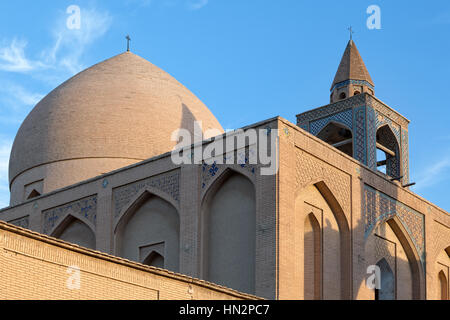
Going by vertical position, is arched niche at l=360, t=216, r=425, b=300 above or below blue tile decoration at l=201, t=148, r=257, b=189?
below

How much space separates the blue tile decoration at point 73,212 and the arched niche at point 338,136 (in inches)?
166

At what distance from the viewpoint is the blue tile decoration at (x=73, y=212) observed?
1307 cm

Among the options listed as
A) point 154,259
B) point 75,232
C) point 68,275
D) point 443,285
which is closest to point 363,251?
point 154,259

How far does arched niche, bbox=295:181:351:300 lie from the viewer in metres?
11.2

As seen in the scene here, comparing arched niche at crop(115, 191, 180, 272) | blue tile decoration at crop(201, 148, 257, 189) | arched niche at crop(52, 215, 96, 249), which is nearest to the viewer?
blue tile decoration at crop(201, 148, 257, 189)

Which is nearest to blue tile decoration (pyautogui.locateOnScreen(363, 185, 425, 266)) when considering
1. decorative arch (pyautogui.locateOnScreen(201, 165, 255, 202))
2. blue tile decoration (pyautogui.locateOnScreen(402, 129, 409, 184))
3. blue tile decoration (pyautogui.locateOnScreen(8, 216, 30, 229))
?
blue tile decoration (pyautogui.locateOnScreen(402, 129, 409, 184))

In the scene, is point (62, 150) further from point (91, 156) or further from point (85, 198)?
point (85, 198)

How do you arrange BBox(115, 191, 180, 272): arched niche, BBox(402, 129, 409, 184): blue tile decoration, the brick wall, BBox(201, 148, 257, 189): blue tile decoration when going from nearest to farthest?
the brick wall → BBox(201, 148, 257, 189): blue tile decoration → BBox(115, 191, 180, 272): arched niche → BBox(402, 129, 409, 184): blue tile decoration

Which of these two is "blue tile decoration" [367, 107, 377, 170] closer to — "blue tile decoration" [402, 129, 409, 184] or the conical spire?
"blue tile decoration" [402, 129, 409, 184]

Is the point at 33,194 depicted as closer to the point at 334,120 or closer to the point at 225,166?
the point at 225,166

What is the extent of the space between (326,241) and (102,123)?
5084 millimetres

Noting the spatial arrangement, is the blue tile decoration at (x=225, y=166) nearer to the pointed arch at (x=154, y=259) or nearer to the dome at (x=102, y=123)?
the pointed arch at (x=154, y=259)

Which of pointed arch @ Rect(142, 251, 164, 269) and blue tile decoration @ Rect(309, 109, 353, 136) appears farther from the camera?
blue tile decoration @ Rect(309, 109, 353, 136)

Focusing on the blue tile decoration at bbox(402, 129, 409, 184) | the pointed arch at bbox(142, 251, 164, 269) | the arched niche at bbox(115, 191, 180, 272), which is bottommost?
the pointed arch at bbox(142, 251, 164, 269)
